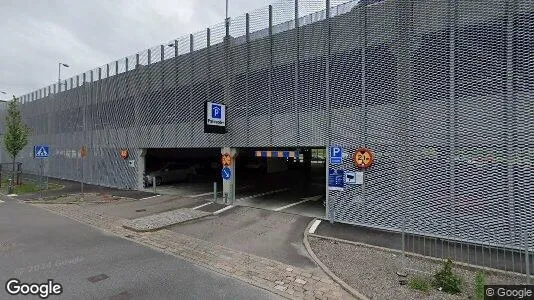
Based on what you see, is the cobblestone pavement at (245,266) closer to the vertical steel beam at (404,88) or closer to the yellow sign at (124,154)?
the vertical steel beam at (404,88)

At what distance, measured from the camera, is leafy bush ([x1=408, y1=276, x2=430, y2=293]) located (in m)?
6.24

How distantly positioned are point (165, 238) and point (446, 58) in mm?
10352

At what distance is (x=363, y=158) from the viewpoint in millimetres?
10516

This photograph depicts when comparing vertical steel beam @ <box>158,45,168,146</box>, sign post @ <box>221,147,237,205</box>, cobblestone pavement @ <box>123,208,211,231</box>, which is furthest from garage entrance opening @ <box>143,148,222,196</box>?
cobblestone pavement @ <box>123,208,211,231</box>

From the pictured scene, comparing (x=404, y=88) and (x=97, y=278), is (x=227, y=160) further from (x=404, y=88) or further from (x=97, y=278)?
(x=97, y=278)

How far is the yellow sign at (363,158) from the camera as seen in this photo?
10.5 metres

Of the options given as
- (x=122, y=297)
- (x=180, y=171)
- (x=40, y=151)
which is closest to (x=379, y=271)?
(x=122, y=297)

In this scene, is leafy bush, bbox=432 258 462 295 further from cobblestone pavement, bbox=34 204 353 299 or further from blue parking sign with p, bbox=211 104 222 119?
blue parking sign with p, bbox=211 104 222 119

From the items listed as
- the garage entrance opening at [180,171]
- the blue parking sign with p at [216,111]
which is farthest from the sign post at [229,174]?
the garage entrance opening at [180,171]

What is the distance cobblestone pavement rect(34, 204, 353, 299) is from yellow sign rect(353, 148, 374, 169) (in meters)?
4.42

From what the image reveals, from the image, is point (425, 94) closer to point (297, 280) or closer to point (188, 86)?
point (297, 280)

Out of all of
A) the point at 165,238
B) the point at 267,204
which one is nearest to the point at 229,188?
the point at 267,204

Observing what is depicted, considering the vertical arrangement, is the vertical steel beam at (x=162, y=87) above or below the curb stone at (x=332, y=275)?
above

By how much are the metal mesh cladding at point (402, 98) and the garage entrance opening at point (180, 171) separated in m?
5.88
